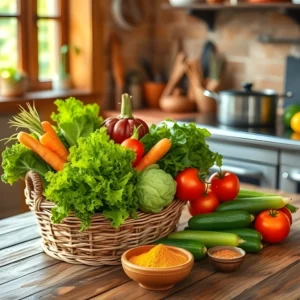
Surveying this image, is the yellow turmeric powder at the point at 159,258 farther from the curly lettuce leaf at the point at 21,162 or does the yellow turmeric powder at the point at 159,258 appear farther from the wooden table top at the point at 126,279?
the curly lettuce leaf at the point at 21,162

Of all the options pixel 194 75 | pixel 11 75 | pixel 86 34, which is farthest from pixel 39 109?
pixel 194 75

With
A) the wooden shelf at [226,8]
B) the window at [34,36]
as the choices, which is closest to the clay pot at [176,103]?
the wooden shelf at [226,8]

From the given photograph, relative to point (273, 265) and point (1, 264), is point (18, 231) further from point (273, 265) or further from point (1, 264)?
point (273, 265)

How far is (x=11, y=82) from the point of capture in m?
3.52

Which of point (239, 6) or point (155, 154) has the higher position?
point (239, 6)

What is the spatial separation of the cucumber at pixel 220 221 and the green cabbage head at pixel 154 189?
0.15m

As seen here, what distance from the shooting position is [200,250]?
1.61m

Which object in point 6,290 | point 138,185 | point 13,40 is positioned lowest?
point 6,290

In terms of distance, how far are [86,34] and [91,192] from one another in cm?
255

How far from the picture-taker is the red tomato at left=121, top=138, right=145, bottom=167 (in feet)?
5.44

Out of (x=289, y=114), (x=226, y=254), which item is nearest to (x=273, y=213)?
(x=226, y=254)

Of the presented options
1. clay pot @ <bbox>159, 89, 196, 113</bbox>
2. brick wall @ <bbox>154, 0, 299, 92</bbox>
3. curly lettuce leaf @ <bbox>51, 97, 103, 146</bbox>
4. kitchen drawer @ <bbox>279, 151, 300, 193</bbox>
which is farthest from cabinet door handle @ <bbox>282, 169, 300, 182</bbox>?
curly lettuce leaf @ <bbox>51, 97, 103, 146</bbox>

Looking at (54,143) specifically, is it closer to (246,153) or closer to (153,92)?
(246,153)

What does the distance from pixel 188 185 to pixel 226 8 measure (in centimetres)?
234
